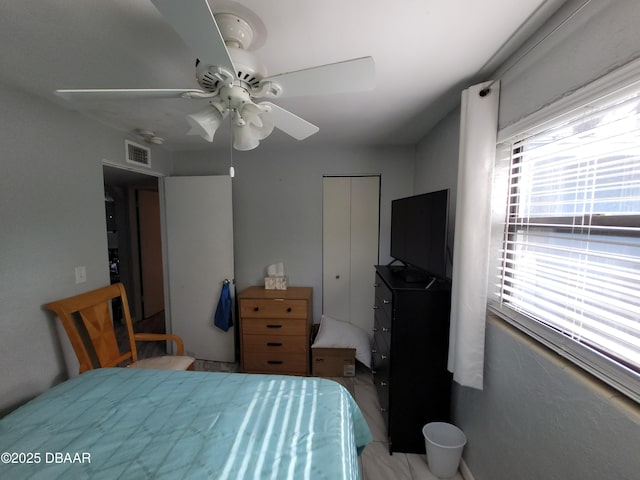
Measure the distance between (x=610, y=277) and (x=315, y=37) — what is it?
1373mm

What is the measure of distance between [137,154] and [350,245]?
7.37ft

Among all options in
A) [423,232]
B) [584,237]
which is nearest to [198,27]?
[584,237]

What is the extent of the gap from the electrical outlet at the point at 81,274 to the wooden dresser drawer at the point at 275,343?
1.34m

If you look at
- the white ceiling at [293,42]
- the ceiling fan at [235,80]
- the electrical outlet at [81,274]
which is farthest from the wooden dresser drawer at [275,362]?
the white ceiling at [293,42]

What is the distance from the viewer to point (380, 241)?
2.68 metres

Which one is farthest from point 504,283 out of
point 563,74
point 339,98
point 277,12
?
point 277,12

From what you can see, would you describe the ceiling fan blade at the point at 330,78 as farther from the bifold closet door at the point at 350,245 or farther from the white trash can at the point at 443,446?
the white trash can at the point at 443,446

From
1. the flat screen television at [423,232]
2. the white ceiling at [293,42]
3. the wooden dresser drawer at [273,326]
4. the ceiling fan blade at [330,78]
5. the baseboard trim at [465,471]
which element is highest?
the white ceiling at [293,42]

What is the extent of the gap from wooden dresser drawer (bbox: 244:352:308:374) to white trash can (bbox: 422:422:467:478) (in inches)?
46.5

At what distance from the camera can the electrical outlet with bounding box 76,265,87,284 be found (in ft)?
5.62

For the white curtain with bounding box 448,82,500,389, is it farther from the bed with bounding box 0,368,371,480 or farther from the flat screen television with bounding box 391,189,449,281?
the bed with bounding box 0,368,371,480

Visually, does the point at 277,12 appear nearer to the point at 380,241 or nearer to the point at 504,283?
the point at 504,283

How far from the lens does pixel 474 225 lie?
1.27 metres

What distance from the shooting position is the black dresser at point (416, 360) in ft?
5.05
